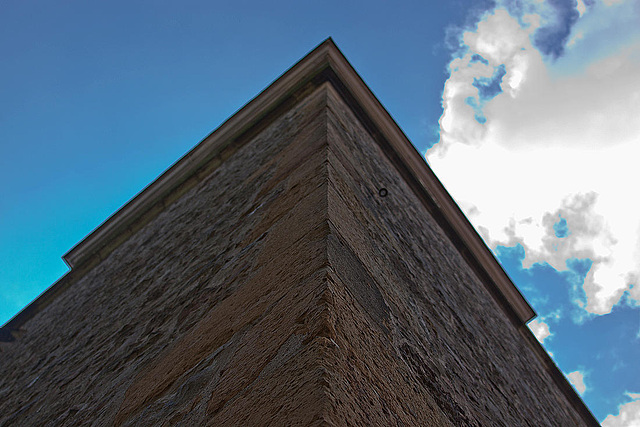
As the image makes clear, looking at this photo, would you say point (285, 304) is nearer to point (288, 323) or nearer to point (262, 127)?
point (288, 323)

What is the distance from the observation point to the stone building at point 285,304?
4.17 ft

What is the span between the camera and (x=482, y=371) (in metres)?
2.54

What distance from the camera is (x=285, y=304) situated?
1416 millimetres

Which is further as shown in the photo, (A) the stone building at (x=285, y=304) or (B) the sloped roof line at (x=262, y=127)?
(B) the sloped roof line at (x=262, y=127)

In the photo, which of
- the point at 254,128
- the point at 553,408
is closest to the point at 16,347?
the point at 254,128

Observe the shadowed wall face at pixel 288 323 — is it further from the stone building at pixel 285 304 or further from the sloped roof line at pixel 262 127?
the sloped roof line at pixel 262 127

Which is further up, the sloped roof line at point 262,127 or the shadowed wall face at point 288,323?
the sloped roof line at point 262,127

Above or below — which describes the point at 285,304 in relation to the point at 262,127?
below

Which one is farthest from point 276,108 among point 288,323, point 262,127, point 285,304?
point 288,323

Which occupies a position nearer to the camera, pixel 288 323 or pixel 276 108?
pixel 288 323

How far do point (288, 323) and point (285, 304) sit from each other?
103 mm

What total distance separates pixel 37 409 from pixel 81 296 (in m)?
1.96

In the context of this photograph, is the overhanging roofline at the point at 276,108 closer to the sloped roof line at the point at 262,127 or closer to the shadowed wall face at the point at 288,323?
the sloped roof line at the point at 262,127

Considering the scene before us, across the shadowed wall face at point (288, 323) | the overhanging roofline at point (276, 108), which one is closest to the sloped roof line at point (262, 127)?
the overhanging roofline at point (276, 108)
